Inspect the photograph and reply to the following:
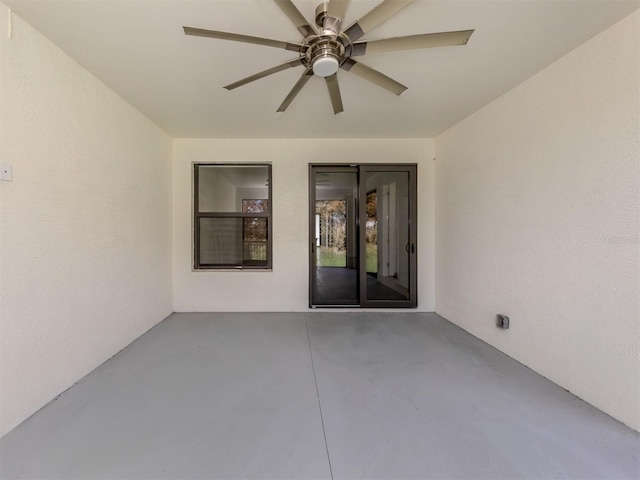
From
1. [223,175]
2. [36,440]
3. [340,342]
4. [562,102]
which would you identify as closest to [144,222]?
[223,175]

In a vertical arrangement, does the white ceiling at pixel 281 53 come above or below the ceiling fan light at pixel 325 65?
above

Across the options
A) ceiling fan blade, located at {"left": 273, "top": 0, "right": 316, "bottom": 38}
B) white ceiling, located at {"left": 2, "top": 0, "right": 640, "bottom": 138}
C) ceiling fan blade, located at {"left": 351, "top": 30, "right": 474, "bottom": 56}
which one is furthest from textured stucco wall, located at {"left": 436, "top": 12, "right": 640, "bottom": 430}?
ceiling fan blade, located at {"left": 273, "top": 0, "right": 316, "bottom": 38}

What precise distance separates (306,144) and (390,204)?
5.38 ft

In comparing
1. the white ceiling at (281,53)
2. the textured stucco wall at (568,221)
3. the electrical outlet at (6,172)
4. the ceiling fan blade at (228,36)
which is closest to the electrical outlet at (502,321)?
the textured stucco wall at (568,221)

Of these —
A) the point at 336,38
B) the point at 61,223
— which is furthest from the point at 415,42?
the point at 61,223

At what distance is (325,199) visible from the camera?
23.2 ft

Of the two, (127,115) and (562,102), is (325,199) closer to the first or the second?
(127,115)

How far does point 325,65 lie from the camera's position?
5.34 ft

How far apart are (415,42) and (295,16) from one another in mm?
683

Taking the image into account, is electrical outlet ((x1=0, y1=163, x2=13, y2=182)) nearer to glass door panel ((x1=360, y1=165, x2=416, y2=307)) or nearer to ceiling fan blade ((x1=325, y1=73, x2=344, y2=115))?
ceiling fan blade ((x1=325, y1=73, x2=344, y2=115))

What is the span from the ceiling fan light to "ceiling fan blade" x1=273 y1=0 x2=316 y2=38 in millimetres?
141

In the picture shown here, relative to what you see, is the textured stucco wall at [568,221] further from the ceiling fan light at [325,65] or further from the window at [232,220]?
the window at [232,220]

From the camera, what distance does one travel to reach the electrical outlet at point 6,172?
161 centimetres

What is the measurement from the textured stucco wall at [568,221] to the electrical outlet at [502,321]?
0.19ft
